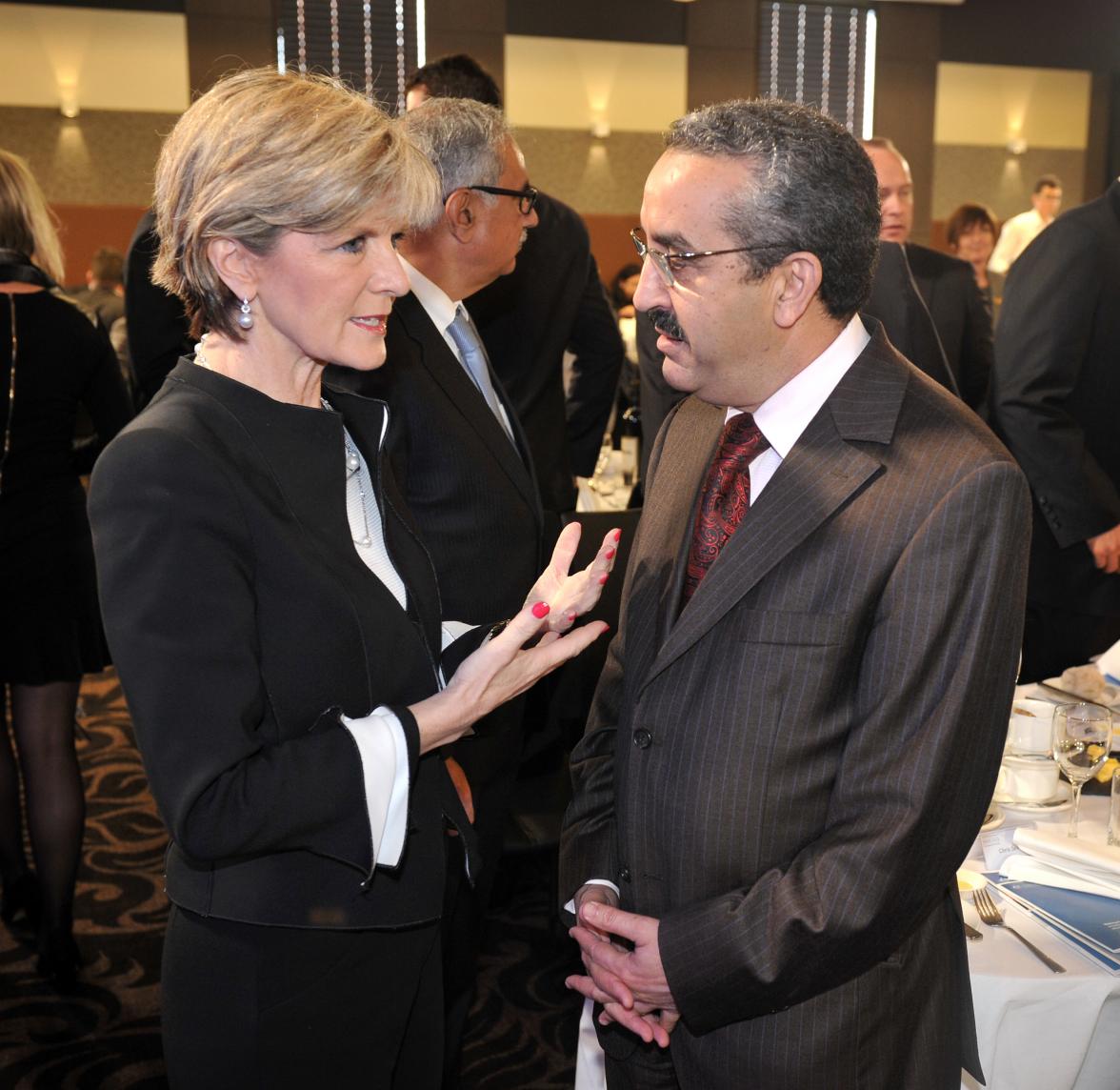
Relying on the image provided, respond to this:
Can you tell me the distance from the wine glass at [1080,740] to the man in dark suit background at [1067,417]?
1.36 m

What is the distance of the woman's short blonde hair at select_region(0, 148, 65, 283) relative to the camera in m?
3.01

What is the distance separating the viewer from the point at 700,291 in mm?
1445

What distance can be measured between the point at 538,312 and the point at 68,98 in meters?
9.05

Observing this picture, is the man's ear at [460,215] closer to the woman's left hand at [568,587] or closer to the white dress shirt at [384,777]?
the woman's left hand at [568,587]

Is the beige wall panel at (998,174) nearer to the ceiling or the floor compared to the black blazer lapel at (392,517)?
nearer to the ceiling

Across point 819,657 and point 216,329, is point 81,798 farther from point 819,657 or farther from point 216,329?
point 819,657

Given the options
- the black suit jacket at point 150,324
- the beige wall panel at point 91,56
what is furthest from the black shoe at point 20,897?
the beige wall panel at point 91,56

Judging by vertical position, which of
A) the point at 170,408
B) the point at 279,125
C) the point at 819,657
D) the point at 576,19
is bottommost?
the point at 819,657

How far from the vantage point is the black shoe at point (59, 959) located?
3.04 meters

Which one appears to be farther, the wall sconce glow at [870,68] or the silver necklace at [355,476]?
the wall sconce glow at [870,68]

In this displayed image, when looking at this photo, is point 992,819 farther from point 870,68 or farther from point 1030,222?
point 870,68

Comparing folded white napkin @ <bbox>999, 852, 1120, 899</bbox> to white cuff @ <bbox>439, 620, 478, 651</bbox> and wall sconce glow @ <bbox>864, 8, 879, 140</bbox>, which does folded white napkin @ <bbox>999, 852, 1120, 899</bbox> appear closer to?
white cuff @ <bbox>439, 620, 478, 651</bbox>

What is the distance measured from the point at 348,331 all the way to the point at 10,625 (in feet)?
6.55

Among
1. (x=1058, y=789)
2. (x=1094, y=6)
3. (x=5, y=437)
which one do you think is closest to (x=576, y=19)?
(x=1094, y=6)
